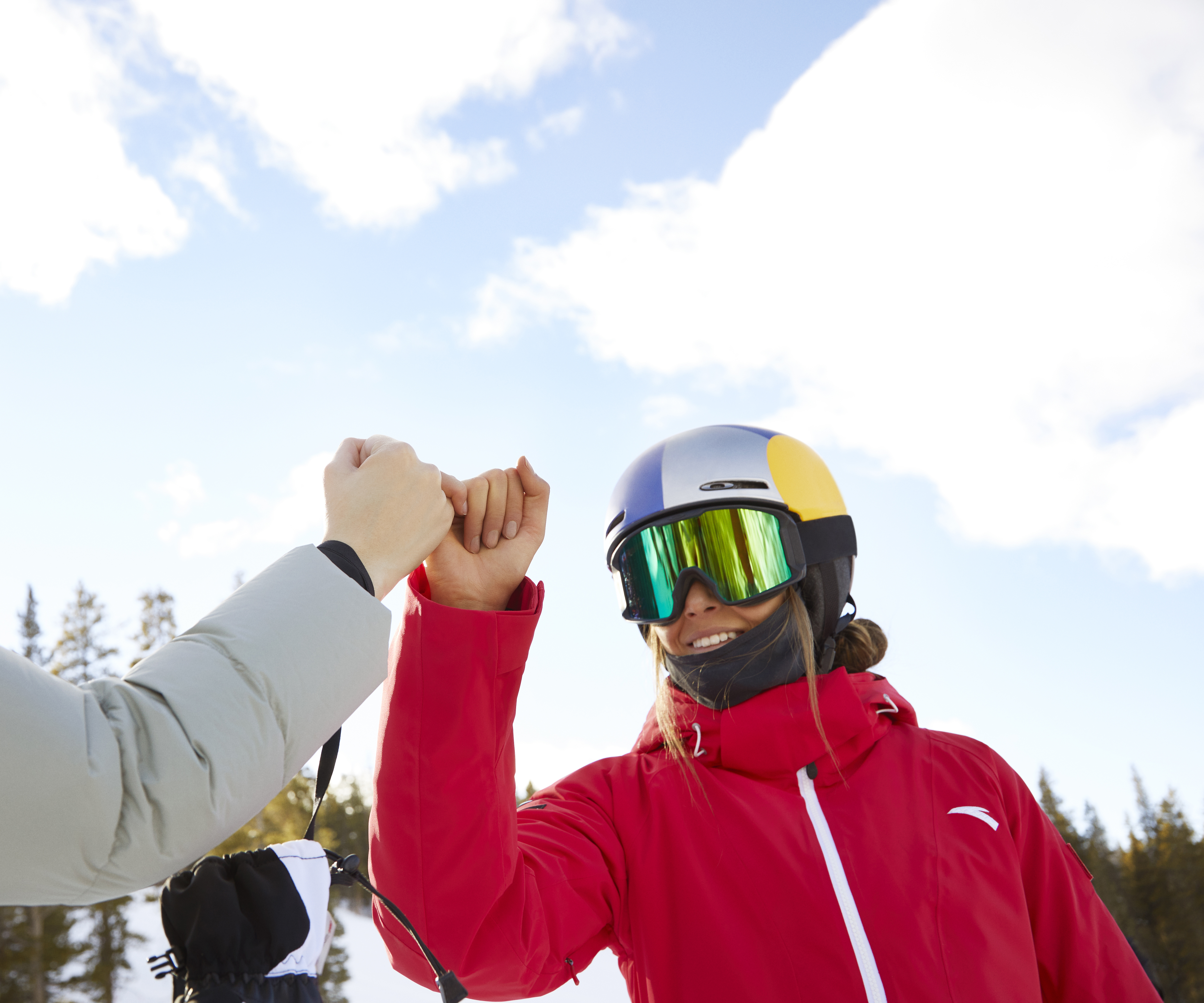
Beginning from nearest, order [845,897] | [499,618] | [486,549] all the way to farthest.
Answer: [499,618] < [486,549] < [845,897]

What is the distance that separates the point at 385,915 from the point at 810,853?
1300 millimetres

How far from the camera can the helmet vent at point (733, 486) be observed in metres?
3.43

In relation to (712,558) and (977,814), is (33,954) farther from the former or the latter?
(977,814)

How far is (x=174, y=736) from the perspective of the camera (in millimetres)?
948

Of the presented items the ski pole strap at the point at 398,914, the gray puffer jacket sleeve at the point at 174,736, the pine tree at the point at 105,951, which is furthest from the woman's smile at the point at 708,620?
the pine tree at the point at 105,951

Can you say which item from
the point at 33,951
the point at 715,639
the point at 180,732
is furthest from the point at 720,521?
the point at 33,951

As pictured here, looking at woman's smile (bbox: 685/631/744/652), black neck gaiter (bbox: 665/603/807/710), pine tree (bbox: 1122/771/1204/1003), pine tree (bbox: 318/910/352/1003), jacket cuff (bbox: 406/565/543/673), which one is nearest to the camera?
jacket cuff (bbox: 406/565/543/673)

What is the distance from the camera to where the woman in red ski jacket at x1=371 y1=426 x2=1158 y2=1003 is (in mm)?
2092

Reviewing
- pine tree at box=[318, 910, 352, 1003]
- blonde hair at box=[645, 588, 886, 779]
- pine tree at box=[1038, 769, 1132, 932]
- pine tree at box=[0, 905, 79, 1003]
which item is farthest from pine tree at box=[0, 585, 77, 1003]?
pine tree at box=[1038, 769, 1132, 932]

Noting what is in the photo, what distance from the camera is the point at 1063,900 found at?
274cm

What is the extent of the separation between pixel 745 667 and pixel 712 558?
0.45 m

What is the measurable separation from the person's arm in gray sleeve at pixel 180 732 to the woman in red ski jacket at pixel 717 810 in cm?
92

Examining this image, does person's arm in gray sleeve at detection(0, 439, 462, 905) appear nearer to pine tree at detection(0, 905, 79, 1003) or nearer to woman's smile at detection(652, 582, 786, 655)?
woman's smile at detection(652, 582, 786, 655)

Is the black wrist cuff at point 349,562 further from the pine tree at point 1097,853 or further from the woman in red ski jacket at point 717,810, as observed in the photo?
the pine tree at point 1097,853
